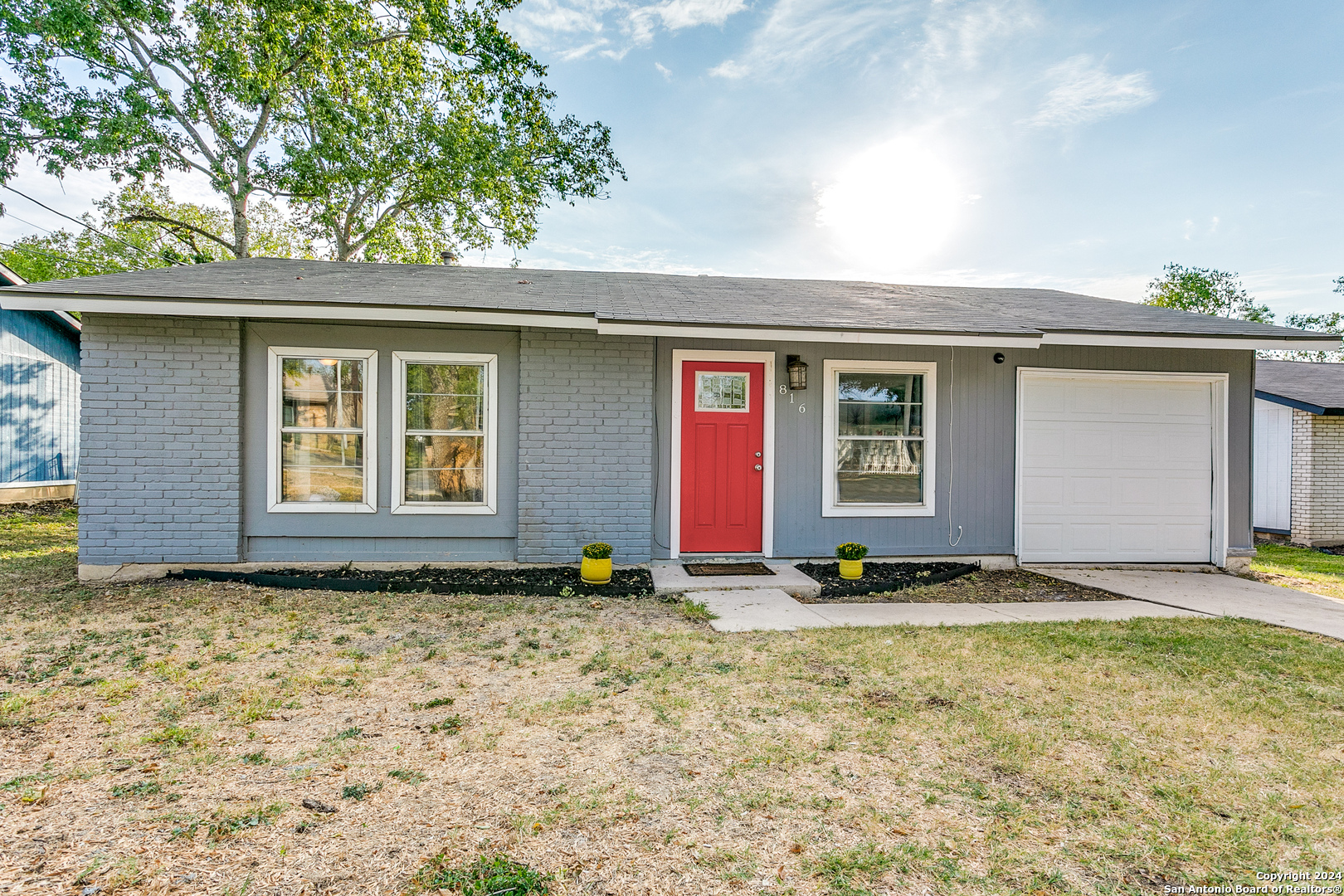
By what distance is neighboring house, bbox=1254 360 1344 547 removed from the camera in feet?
36.0

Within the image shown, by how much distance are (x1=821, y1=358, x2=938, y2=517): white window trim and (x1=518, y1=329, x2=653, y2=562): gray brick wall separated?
2046 mm

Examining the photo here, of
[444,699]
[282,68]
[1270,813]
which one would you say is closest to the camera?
[1270,813]

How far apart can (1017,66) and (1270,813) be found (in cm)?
1089

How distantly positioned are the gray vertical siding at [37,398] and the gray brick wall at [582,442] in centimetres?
1191

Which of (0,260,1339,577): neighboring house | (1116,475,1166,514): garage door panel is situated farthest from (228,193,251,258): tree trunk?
(1116,475,1166,514): garage door panel

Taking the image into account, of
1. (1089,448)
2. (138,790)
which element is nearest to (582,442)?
(138,790)

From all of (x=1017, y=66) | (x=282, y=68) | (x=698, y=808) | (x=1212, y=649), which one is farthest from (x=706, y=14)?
(x=698, y=808)

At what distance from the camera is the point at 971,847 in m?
2.20

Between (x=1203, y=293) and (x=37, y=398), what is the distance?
4566 centimetres

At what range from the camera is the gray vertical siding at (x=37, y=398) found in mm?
11781

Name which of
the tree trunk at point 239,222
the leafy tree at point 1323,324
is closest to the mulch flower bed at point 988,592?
the tree trunk at point 239,222

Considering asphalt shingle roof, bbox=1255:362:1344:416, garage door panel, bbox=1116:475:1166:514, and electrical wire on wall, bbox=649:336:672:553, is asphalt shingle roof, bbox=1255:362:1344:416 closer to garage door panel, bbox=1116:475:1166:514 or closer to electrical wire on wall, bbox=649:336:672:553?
garage door panel, bbox=1116:475:1166:514

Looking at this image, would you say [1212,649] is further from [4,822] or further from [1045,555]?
[4,822]

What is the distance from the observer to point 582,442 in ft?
21.9
